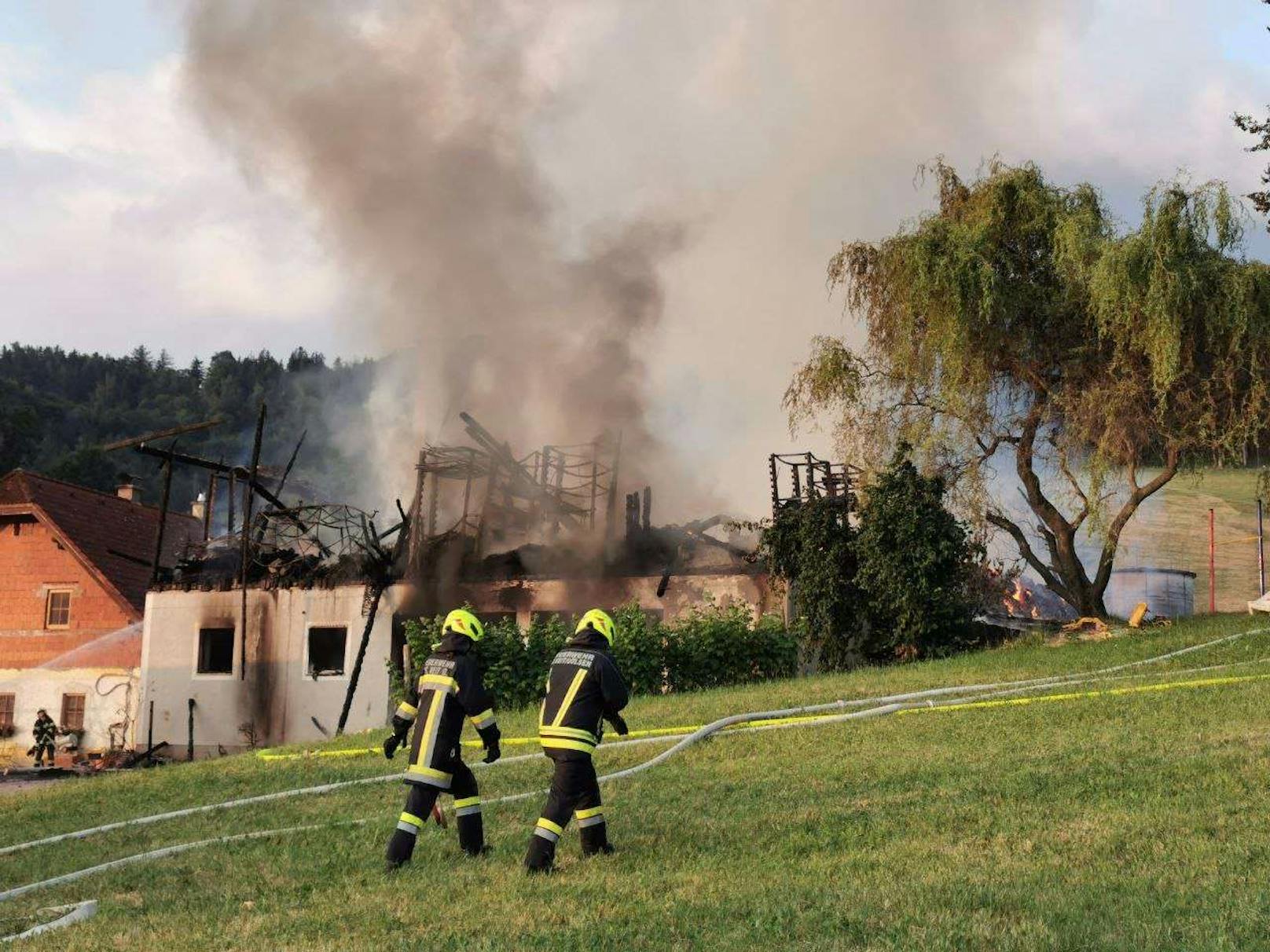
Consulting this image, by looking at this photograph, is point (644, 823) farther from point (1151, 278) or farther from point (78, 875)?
point (1151, 278)

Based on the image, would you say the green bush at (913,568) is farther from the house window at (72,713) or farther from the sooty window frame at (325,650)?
the house window at (72,713)

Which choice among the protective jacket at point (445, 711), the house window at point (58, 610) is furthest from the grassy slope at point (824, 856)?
the house window at point (58, 610)

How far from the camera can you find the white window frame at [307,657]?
29.1 m

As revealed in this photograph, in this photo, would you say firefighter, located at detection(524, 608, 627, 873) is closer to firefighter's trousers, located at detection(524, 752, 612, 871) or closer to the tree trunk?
firefighter's trousers, located at detection(524, 752, 612, 871)

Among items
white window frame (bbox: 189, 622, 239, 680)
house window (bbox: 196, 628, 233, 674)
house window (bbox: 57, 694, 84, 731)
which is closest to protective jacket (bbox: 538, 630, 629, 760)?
white window frame (bbox: 189, 622, 239, 680)

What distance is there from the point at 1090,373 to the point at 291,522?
64.3ft

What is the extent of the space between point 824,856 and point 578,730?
177cm

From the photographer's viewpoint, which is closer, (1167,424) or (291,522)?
(1167,424)

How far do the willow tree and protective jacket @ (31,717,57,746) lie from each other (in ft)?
66.8

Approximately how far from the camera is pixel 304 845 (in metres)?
10.3

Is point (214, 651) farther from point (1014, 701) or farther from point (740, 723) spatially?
point (1014, 701)

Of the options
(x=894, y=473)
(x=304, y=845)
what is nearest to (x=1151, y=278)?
(x=894, y=473)

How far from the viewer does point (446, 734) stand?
873 cm

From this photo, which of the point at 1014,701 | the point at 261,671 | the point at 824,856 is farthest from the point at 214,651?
the point at 824,856
